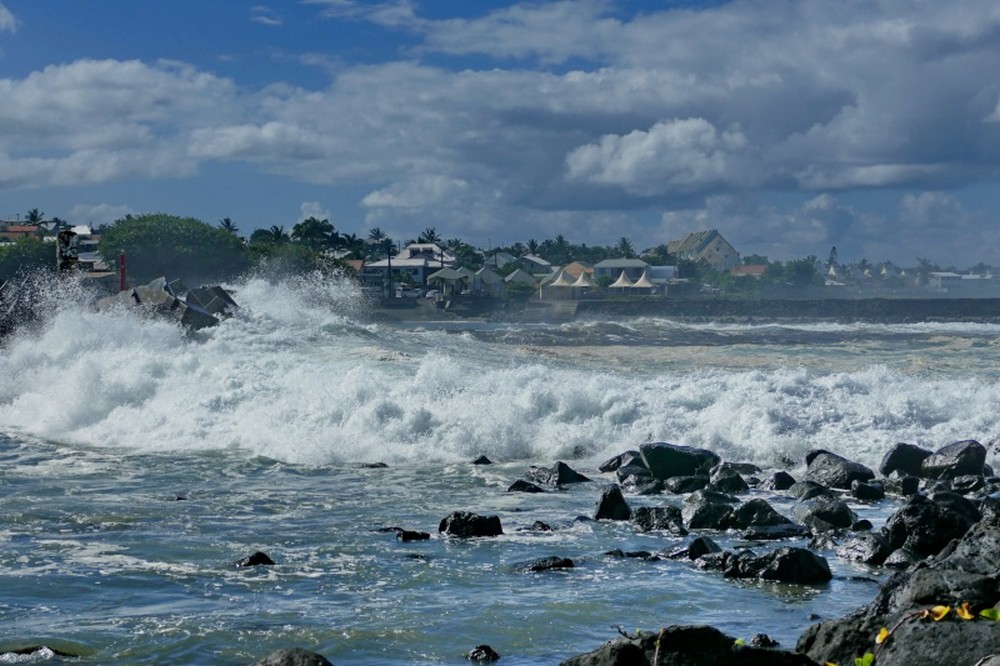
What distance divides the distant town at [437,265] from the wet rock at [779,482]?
85.6ft

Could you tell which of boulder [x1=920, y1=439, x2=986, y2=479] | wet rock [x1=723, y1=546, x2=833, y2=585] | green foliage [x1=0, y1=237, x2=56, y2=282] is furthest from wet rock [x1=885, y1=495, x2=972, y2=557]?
green foliage [x1=0, y1=237, x2=56, y2=282]

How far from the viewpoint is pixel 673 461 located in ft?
60.0

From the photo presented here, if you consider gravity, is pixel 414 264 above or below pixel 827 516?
above

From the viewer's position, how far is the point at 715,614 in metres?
10.3

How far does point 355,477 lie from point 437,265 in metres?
117

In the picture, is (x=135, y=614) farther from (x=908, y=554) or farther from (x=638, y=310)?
(x=638, y=310)

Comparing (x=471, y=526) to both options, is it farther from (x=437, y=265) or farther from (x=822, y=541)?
(x=437, y=265)

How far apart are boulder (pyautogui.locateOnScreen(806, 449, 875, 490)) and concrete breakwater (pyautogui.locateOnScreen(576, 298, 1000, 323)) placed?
220 ft

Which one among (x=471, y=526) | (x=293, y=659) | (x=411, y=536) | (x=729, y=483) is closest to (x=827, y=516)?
(x=729, y=483)

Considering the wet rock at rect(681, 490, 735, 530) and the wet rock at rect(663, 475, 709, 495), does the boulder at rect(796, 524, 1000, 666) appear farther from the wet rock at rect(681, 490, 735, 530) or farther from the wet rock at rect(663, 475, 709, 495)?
the wet rock at rect(663, 475, 709, 495)

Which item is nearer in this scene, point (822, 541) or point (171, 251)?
point (822, 541)

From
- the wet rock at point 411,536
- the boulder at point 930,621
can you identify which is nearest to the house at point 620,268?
the wet rock at point 411,536

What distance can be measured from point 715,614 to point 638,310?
82775mm

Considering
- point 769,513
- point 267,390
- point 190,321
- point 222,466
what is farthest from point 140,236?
point 769,513
